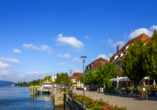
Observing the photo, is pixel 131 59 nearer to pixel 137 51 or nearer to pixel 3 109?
pixel 137 51

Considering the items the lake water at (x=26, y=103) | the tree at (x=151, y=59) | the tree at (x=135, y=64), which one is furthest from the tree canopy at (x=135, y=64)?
the lake water at (x=26, y=103)

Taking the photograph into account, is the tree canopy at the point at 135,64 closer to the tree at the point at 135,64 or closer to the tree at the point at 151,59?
the tree at the point at 135,64

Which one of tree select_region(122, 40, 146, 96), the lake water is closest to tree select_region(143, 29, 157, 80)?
tree select_region(122, 40, 146, 96)

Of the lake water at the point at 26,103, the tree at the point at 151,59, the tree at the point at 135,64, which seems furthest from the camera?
the lake water at the point at 26,103

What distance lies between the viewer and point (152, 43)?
19.8 metres

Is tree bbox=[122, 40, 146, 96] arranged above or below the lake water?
above

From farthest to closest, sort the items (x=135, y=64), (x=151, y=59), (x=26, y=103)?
(x=26, y=103), (x=135, y=64), (x=151, y=59)

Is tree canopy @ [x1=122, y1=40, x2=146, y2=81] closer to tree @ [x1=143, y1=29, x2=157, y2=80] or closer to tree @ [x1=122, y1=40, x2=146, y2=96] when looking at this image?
tree @ [x1=122, y1=40, x2=146, y2=96]

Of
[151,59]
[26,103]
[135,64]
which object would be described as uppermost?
[151,59]

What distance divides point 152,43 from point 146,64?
240 centimetres

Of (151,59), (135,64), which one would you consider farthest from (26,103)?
(151,59)

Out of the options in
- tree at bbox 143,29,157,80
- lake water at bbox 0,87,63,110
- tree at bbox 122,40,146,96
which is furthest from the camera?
lake water at bbox 0,87,63,110

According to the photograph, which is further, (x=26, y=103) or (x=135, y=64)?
(x=26, y=103)

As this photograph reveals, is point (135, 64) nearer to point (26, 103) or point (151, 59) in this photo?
point (151, 59)
